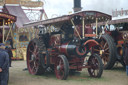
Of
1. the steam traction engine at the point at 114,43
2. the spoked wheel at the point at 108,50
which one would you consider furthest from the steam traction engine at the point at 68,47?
the spoked wheel at the point at 108,50

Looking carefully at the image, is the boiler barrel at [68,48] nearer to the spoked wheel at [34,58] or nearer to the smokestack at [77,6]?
the spoked wheel at [34,58]

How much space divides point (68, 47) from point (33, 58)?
1766 mm

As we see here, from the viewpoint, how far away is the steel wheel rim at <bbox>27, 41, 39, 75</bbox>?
27.7ft

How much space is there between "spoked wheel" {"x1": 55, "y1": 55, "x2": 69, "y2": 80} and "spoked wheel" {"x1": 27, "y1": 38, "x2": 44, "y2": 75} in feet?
2.93

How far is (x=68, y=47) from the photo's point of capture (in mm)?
7414

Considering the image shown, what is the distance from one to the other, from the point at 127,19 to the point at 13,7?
12.8m

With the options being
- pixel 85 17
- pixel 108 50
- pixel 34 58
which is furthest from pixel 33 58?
pixel 108 50

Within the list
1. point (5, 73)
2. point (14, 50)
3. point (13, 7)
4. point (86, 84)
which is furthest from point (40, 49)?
point (13, 7)

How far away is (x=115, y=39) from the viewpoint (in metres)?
9.95

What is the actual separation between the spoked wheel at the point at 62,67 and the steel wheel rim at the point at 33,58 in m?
1.12

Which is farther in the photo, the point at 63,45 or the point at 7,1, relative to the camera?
the point at 7,1

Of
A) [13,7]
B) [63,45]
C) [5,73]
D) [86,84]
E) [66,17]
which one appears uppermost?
[13,7]

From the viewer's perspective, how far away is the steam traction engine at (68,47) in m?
7.30

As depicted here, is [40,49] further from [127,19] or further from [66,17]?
[127,19]
